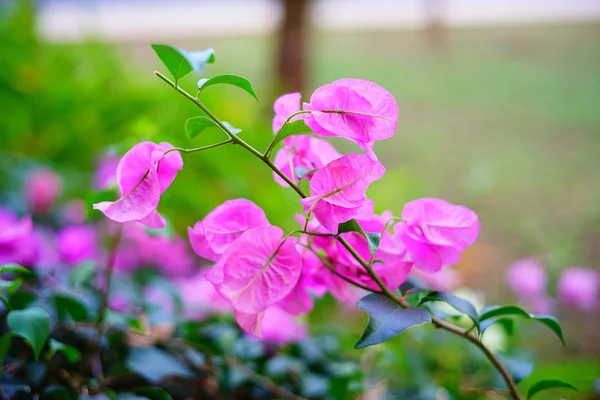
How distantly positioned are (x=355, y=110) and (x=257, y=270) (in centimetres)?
10

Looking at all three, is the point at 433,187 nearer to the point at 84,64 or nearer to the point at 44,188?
the point at 84,64

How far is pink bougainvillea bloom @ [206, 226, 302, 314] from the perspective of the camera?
30 cm

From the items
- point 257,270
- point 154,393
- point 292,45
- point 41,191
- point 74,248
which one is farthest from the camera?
point 292,45

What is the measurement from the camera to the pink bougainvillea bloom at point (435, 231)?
36cm

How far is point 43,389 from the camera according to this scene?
0.44 meters

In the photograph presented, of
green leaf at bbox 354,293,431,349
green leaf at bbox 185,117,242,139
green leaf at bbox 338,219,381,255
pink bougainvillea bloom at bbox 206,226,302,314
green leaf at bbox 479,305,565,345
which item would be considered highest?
green leaf at bbox 185,117,242,139

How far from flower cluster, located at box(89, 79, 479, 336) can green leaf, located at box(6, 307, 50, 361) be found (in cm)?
10

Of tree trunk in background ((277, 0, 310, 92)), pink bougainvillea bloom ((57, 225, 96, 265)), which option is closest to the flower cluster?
pink bougainvillea bloom ((57, 225, 96, 265))

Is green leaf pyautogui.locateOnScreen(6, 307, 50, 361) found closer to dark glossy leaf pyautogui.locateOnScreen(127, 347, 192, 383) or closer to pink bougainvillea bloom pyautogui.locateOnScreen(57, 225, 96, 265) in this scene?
dark glossy leaf pyautogui.locateOnScreen(127, 347, 192, 383)

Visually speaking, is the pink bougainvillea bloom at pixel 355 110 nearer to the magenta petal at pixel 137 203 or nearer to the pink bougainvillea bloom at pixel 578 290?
the magenta petal at pixel 137 203

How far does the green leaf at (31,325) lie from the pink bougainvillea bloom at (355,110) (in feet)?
0.71

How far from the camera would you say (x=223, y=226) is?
1.13ft

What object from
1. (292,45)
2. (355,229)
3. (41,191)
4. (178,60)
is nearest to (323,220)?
(355,229)

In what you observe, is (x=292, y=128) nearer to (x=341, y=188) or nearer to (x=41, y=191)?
(x=341, y=188)
